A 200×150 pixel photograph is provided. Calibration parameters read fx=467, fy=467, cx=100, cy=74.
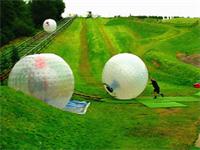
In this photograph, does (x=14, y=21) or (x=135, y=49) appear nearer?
(x=135, y=49)

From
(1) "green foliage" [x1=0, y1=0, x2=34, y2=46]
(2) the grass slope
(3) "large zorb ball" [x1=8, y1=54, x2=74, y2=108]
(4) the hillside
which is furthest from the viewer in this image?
(1) "green foliage" [x1=0, y1=0, x2=34, y2=46]

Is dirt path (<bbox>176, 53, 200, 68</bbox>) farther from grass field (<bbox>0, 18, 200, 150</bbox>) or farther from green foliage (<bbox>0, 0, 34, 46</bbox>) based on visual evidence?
green foliage (<bbox>0, 0, 34, 46</bbox>)

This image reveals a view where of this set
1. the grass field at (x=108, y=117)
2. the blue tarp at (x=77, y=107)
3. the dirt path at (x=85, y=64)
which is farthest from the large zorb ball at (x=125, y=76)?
the dirt path at (x=85, y=64)

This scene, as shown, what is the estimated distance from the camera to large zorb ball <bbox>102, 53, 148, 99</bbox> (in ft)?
86.0

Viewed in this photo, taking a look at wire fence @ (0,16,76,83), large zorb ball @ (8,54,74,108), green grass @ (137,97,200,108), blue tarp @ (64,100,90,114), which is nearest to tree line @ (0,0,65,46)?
wire fence @ (0,16,76,83)

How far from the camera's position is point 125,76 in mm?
26078

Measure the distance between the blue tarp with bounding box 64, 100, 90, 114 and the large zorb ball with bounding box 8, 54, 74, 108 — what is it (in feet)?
3.94

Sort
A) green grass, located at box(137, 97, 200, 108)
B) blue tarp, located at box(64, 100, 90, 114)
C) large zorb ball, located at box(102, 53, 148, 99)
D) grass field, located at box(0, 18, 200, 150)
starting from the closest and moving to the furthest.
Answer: grass field, located at box(0, 18, 200, 150), blue tarp, located at box(64, 100, 90, 114), large zorb ball, located at box(102, 53, 148, 99), green grass, located at box(137, 97, 200, 108)

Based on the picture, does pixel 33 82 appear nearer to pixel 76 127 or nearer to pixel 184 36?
pixel 76 127

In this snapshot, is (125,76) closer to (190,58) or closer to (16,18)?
(190,58)

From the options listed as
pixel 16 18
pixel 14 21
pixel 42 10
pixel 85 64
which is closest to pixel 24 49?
pixel 85 64

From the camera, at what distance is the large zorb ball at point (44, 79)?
21375 mm

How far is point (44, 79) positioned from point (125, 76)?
616cm

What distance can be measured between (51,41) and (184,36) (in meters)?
16.5
